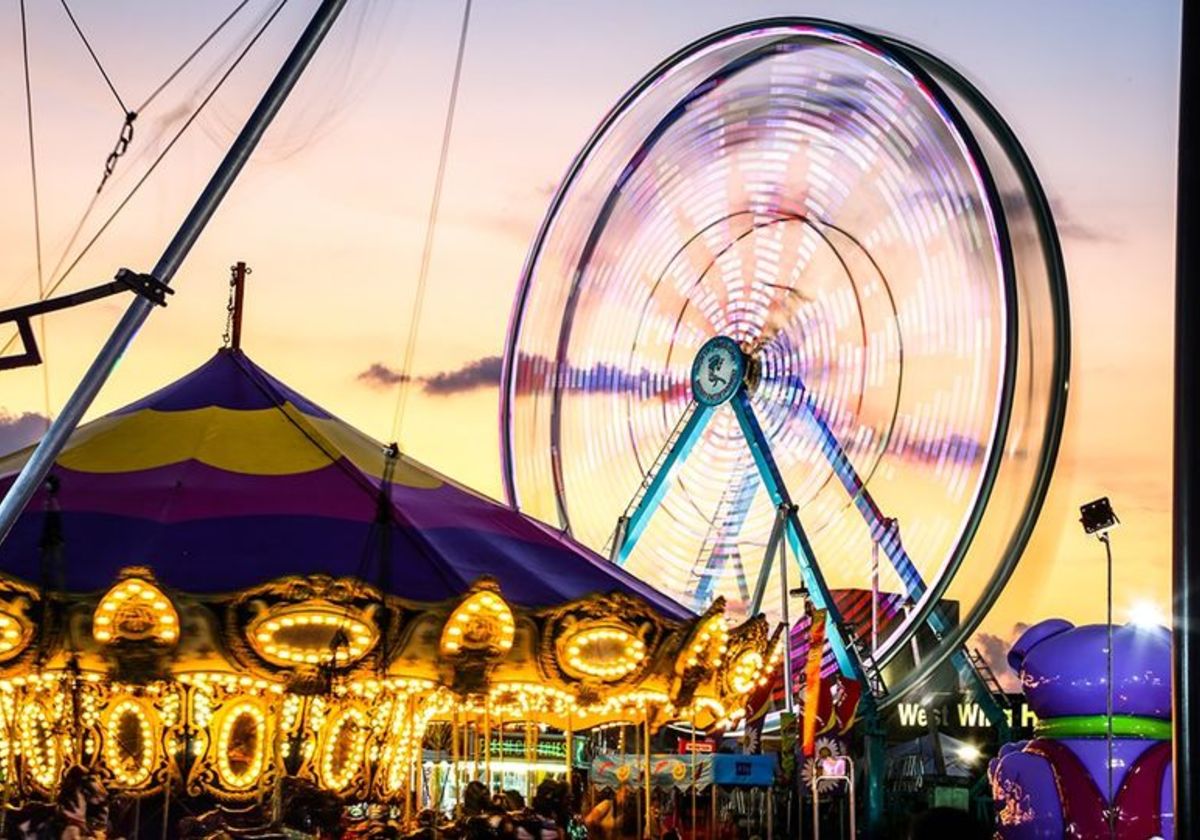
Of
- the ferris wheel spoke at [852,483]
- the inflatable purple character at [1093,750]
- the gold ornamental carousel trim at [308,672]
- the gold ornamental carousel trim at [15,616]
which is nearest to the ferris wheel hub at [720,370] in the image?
the ferris wheel spoke at [852,483]

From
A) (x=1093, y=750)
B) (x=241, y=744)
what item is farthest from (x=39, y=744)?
(x=1093, y=750)

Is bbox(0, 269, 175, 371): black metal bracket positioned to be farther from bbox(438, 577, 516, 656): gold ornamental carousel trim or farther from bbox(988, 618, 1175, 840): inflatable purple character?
bbox(988, 618, 1175, 840): inflatable purple character

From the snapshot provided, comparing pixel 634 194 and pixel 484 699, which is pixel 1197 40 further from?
pixel 634 194

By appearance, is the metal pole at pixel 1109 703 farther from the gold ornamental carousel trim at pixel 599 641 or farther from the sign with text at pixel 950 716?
the sign with text at pixel 950 716

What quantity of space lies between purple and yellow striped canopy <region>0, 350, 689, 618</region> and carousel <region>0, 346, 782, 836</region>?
21 millimetres

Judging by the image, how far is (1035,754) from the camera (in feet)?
45.9

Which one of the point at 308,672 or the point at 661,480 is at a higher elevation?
the point at 661,480

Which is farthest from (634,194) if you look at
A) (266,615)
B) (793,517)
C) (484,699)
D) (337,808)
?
(266,615)

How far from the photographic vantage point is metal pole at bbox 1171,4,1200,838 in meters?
4.34

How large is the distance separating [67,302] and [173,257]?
576mm

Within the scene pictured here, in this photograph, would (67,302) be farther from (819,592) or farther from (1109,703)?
(819,592)

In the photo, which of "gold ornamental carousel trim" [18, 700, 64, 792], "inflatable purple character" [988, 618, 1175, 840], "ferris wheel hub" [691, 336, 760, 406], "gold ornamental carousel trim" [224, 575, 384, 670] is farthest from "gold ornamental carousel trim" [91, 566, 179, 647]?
"ferris wheel hub" [691, 336, 760, 406]

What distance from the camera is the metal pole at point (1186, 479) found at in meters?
4.34

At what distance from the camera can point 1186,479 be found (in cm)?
449
